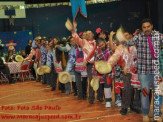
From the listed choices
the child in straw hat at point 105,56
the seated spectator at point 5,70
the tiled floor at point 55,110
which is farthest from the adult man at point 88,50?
the seated spectator at point 5,70

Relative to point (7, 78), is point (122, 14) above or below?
above

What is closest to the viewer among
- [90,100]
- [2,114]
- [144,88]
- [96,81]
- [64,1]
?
[144,88]

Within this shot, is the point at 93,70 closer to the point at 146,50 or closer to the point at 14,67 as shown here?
the point at 146,50

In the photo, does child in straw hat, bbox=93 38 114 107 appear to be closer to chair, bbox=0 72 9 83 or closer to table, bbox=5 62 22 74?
table, bbox=5 62 22 74

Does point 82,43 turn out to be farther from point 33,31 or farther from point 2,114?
point 33,31

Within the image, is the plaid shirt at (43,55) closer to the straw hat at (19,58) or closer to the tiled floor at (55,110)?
the tiled floor at (55,110)

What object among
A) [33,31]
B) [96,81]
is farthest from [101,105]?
[33,31]

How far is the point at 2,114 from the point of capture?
537 cm

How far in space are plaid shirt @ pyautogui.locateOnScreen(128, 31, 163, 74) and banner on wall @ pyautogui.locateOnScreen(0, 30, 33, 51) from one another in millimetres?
11193

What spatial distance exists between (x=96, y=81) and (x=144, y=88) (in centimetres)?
121

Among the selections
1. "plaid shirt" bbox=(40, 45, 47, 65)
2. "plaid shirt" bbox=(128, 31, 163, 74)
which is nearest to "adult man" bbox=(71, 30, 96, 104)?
"plaid shirt" bbox=(128, 31, 163, 74)

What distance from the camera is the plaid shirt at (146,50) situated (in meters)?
3.80

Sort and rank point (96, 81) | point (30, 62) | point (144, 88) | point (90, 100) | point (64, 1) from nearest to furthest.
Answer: point (144, 88)
point (96, 81)
point (90, 100)
point (30, 62)
point (64, 1)

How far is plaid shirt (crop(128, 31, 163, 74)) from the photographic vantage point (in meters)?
3.80
